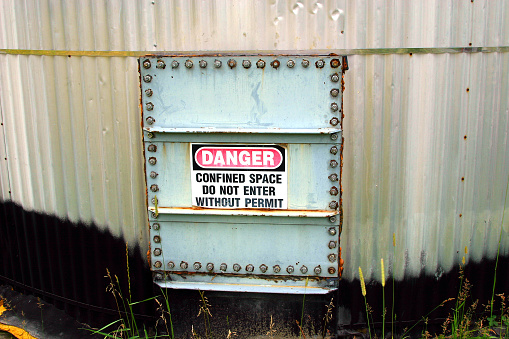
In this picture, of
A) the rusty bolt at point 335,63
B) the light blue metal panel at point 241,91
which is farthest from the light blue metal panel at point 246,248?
the rusty bolt at point 335,63

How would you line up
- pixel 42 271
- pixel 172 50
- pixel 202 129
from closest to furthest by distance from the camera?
pixel 202 129 < pixel 172 50 < pixel 42 271

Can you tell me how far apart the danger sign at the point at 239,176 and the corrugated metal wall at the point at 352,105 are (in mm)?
481

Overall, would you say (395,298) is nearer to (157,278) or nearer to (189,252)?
(189,252)

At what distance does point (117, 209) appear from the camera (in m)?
2.85

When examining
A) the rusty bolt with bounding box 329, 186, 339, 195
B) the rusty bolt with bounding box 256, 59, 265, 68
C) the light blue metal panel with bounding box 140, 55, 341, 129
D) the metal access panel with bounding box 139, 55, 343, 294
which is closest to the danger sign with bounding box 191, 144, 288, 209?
the metal access panel with bounding box 139, 55, 343, 294

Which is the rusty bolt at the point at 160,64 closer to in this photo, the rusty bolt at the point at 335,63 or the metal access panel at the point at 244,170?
the metal access panel at the point at 244,170

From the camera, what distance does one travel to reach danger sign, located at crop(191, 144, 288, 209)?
8.13ft

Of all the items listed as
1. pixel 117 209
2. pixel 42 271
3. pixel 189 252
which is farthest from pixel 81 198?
pixel 189 252

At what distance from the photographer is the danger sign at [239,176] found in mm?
2479

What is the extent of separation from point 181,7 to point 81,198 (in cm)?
150

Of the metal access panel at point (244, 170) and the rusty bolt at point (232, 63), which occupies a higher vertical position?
the rusty bolt at point (232, 63)

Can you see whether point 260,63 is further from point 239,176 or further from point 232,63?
point 239,176

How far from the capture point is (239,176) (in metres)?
2.51

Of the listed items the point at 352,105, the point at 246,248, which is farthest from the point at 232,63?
the point at 246,248
